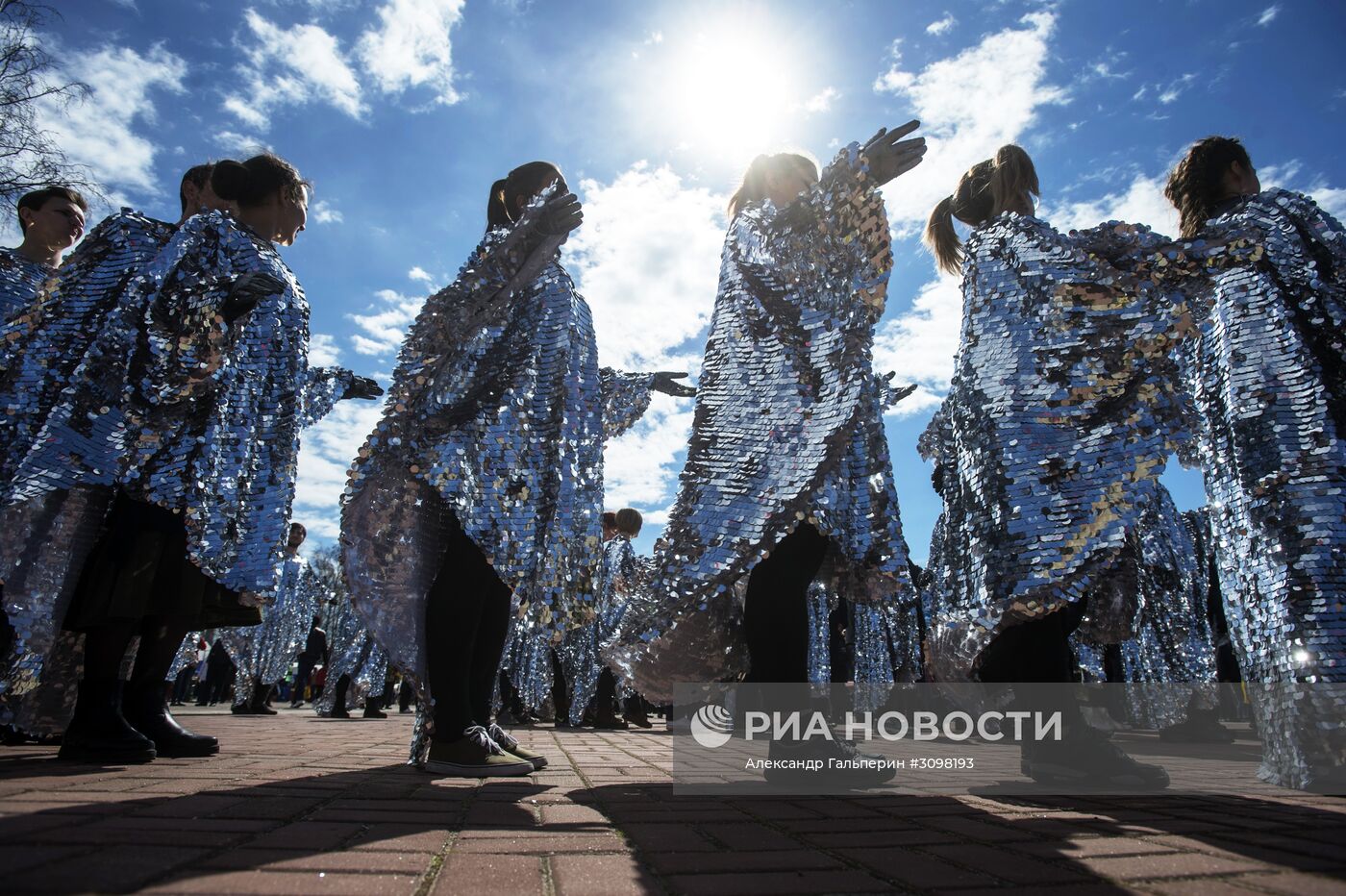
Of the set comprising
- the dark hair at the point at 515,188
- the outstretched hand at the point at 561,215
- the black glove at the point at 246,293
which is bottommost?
the black glove at the point at 246,293

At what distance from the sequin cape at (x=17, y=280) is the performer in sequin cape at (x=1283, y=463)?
17.6 ft

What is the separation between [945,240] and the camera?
3615mm

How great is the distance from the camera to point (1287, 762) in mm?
2447

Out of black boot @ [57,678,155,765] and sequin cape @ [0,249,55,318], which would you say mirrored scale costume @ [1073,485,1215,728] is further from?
sequin cape @ [0,249,55,318]

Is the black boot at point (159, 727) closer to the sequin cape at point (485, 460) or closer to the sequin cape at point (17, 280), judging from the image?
the sequin cape at point (485, 460)

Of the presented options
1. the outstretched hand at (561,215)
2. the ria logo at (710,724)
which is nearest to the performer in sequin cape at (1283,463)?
the ria logo at (710,724)

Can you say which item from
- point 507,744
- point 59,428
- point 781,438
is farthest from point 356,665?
point 781,438

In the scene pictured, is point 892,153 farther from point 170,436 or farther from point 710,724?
point 170,436

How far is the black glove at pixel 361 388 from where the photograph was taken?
14.0 feet

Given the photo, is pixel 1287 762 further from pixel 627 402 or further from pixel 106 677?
pixel 106 677

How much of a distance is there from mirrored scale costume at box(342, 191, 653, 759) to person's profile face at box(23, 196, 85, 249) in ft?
8.88

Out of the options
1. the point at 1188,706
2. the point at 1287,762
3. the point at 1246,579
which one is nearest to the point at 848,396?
the point at 1246,579

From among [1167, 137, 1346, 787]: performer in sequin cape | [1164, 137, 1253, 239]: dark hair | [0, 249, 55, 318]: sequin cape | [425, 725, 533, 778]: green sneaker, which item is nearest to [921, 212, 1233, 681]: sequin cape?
[1167, 137, 1346, 787]: performer in sequin cape

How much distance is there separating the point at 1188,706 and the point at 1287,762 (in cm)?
423
